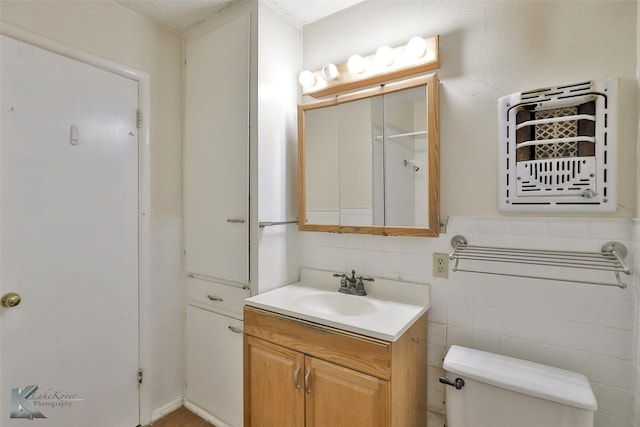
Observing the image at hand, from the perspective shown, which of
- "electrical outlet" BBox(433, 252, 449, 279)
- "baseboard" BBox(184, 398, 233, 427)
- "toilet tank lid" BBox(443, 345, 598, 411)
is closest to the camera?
"toilet tank lid" BBox(443, 345, 598, 411)

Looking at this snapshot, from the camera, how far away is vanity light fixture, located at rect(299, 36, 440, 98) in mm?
1424

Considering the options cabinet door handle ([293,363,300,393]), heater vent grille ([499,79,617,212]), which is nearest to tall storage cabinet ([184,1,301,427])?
cabinet door handle ([293,363,300,393])

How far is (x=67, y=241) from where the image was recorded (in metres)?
1.55

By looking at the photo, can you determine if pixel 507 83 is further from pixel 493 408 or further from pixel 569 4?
pixel 493 408

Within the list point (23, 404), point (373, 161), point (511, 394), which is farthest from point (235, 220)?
point (511, 394)

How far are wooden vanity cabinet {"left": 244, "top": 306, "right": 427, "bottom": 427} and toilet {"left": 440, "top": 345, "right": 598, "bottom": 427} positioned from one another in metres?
0.18

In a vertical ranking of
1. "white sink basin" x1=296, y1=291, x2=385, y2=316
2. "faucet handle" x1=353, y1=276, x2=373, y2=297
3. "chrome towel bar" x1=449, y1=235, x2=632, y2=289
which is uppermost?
"chrome towel bar" x1=449, y1=235, x2=632, y2=289

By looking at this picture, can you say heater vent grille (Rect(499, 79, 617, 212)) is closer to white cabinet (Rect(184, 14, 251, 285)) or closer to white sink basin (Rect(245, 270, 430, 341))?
white sink basin (Rect(245, 270, 430, 341))

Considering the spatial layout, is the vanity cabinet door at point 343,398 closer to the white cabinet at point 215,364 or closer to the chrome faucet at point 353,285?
the chrome faucet at point 353,285

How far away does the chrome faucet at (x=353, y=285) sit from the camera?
163 centimetres

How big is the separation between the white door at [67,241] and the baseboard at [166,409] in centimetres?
14

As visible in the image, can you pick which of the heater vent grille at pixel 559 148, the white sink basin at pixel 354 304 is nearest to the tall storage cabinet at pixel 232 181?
the white sink basin at pixel 354 304

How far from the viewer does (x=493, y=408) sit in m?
1.12

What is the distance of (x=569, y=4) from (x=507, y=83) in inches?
13.1
